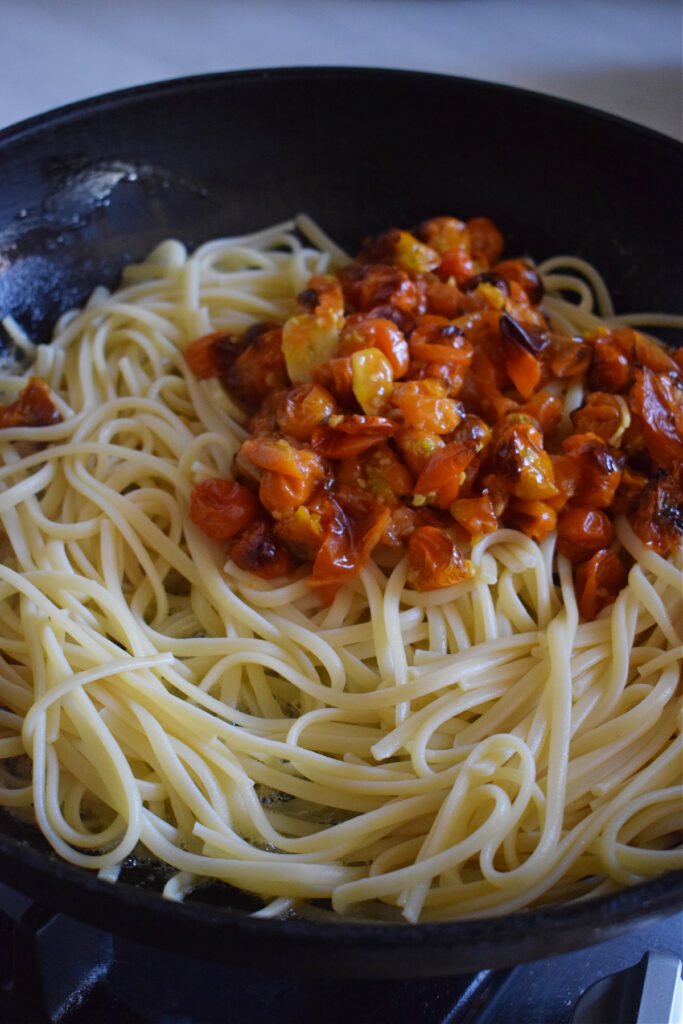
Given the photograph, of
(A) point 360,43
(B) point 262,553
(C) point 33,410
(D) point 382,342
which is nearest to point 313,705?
(B) point 262,553

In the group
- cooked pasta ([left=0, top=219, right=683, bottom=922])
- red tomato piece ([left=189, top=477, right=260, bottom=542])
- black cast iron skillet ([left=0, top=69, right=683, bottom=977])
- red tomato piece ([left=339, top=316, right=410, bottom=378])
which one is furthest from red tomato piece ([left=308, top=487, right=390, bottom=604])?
black cast iron skillet ([left=0, top=69, right=683, bottom=977])

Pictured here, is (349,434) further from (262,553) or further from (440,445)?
(262,553)

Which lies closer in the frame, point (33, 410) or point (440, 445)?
point (440, 445)

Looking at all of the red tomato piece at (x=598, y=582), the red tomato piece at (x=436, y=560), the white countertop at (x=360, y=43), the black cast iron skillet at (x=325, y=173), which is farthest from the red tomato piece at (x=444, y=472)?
the white countertop at (x=360, y=43)

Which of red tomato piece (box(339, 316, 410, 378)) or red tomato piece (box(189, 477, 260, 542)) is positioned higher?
red tomato piece (box(339, 316, 410, 378))

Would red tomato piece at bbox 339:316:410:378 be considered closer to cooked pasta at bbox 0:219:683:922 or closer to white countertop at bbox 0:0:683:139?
cooked pasta at bbox 0:219:683:922

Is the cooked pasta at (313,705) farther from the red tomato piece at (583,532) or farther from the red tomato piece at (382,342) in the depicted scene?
the red tomato piece at (382,342)

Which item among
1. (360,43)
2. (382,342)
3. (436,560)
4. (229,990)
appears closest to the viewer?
(229,990)
